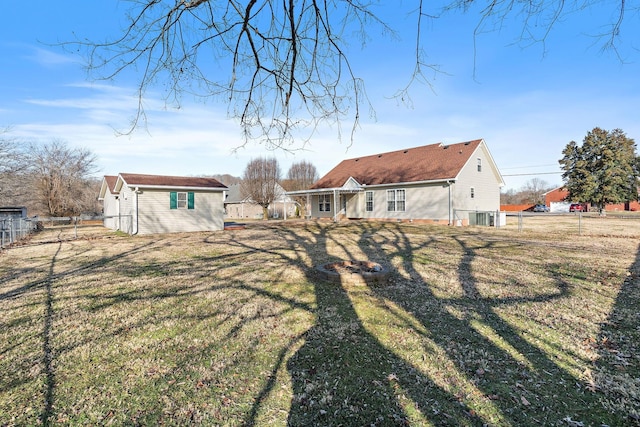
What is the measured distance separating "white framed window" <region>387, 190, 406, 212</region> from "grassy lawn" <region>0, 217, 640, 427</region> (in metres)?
14.3

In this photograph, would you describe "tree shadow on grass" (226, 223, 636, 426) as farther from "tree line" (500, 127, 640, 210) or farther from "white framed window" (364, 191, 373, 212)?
"tree line" (500, 127, 640, 210)

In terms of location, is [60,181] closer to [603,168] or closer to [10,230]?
[10,230]

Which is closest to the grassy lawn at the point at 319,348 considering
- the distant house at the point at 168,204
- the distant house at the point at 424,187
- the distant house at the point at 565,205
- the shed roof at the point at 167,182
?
the distant house at the point at 168,204

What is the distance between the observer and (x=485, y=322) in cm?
421

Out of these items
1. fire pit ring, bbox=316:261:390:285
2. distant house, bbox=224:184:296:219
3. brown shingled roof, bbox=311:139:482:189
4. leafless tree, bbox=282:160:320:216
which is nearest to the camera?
fire pit ring, bbox=316:261:390:285

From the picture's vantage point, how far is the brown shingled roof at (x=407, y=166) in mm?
20078

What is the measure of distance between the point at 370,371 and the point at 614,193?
143 feet

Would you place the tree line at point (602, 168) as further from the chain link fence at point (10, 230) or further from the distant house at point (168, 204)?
the chain link fence at point (10, 230)

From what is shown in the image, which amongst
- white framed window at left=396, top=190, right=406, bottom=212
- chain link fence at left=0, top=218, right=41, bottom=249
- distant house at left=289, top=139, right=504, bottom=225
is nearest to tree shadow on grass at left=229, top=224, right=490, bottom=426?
chain link fence at left=0, top=218, right=41, bottom=249

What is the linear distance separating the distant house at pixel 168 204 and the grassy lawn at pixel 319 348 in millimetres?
9223

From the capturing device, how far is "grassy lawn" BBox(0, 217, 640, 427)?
2.49m

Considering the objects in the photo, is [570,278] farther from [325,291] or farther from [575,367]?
[325,291]

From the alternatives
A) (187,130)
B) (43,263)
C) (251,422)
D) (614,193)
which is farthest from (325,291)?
(614,193)

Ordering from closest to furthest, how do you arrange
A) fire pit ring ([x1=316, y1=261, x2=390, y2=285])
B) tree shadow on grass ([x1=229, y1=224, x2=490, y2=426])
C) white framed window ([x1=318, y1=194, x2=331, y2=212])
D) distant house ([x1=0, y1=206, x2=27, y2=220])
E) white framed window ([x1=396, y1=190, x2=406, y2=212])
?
tree shadow on grass ([x1=229, y1=224, x2=490, y2=426]), fire pit ring ([x1=316, y1=261, x2=390, y2=285]), distant house ([x1=0, y1=206, x2=27, y2=220]), white framed window ([x1=396, y1=190, x2=406, y2=212]), white framed window ([x1=318, y1=194, x2=331, y2=212])
